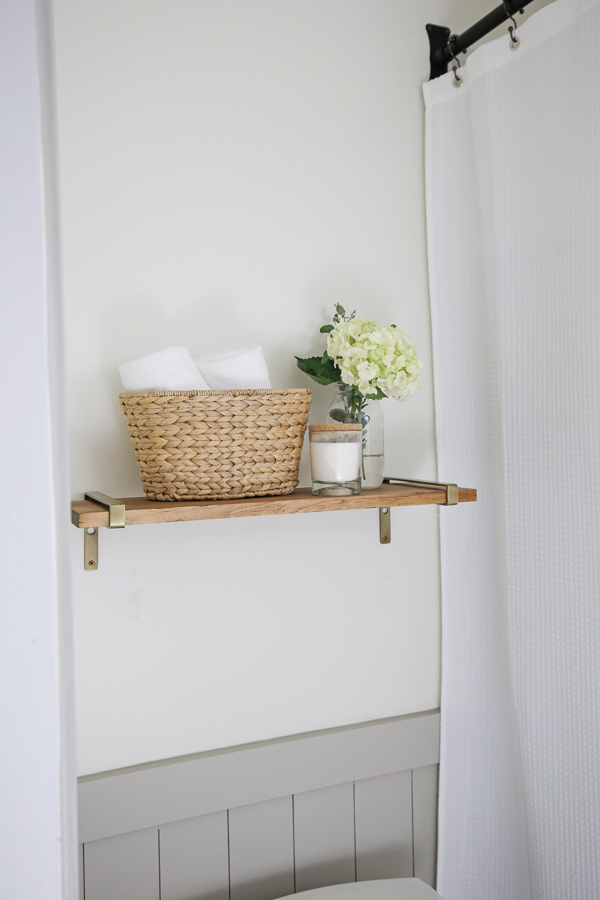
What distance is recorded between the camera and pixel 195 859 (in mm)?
1073

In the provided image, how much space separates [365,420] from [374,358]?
131 millimetres

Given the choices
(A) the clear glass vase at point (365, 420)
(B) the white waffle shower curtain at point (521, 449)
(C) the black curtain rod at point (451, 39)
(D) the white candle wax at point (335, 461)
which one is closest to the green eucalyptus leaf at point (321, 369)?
(A) the clear glass vase at point (365, 420)

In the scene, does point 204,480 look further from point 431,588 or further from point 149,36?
point 149,36

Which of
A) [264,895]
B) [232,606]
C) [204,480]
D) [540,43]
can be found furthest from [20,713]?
[540,43]

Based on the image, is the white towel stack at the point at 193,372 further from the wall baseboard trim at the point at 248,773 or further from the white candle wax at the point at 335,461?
the wall baseboard trim at the point at 248,773

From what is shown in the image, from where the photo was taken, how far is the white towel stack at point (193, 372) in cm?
90

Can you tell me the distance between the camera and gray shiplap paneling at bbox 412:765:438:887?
125 centimetres

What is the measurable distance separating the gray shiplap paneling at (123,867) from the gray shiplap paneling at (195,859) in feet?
0.06

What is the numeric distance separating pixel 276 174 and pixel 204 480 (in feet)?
1.93

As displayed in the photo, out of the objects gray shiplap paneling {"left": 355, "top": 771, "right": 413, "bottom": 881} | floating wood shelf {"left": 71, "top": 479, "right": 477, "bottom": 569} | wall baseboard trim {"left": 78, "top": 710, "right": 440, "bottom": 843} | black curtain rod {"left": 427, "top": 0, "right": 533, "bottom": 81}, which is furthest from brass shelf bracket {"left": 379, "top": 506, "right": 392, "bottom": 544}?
black curtain rod {"left": 427, "top": 0, "right": 533, "bottom": 81}

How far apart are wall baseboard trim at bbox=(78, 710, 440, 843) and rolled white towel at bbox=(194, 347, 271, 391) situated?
61 centimetres

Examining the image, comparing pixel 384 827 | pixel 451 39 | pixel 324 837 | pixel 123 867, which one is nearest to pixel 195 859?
pixel 123 867

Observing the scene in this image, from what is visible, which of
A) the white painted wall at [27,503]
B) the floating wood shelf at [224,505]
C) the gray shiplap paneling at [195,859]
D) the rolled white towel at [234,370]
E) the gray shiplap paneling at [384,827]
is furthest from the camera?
the gray shiplap paneling at [384,827]

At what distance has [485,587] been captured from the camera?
1217 millimetres
